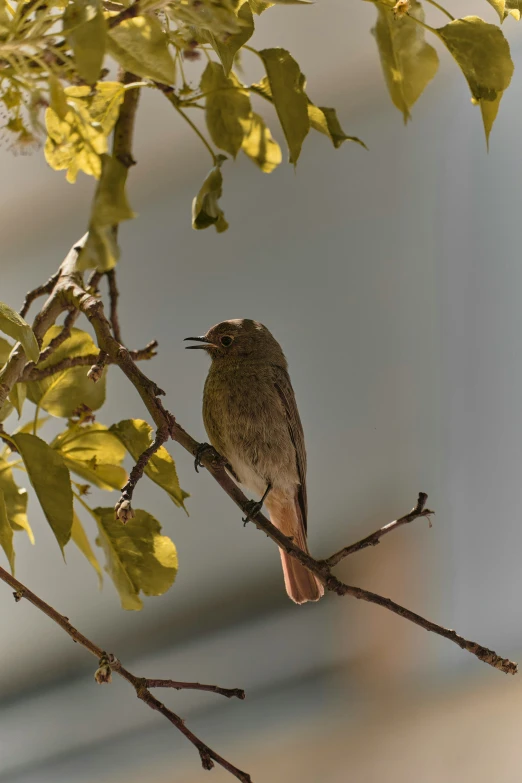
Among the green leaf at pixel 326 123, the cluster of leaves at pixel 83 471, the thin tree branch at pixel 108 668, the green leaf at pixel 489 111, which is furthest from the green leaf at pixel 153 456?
the green leaf at pixel 489 111

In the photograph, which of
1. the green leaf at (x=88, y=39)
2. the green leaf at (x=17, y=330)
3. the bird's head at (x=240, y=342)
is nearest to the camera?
the green leaf at (x=88, y=39)

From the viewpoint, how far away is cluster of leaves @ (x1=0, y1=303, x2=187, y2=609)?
886 millimetres

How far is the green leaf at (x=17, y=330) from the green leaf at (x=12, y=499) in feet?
1.15

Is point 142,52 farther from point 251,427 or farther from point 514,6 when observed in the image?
point 251,427

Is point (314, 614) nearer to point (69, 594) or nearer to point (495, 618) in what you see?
point (495, 618)

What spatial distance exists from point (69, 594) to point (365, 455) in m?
1.18

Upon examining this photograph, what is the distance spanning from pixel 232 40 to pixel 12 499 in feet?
2.18

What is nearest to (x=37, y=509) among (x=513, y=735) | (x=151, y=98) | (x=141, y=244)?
(x=141, y=244)

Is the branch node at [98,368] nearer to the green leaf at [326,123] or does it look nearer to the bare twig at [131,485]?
the bare twig at [131,485]

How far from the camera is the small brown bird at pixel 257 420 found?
5.77 feet

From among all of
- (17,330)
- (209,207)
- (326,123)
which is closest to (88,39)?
(17,330)

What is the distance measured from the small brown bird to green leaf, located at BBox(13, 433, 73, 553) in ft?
2.76

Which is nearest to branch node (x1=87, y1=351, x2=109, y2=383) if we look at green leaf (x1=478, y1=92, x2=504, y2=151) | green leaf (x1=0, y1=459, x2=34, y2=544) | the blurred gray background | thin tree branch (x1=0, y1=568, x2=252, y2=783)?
green leaf (x1=0, y1=459, x2=34, y2=544)

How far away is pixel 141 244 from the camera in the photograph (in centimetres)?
298
